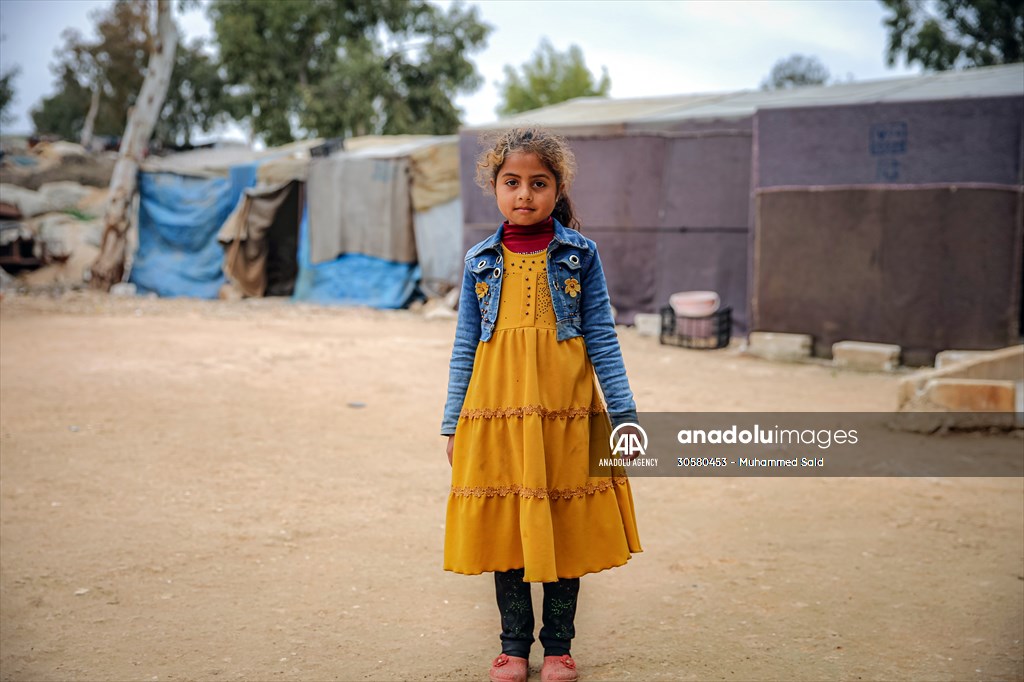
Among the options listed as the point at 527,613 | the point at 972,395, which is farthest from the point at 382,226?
the point at 527,613

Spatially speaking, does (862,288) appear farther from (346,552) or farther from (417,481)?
(346,552)

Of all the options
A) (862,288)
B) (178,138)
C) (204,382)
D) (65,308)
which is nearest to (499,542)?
(204,382)

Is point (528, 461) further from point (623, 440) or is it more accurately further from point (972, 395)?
point (972, 395)

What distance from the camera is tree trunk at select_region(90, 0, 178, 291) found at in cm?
1363

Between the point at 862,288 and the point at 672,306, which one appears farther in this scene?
the point at 672,306

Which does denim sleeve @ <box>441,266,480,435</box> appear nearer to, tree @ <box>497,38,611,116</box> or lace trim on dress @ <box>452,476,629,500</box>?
lace trim on dress @ <box>452,476,629,500</box>

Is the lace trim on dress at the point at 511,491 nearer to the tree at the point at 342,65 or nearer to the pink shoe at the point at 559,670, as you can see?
the pink shoe at the point at 559,670

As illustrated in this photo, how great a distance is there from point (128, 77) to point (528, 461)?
3290cm

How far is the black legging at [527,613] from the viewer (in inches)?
92.1

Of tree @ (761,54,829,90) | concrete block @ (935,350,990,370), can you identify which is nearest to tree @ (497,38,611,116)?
tree @ (761,54,829,90)

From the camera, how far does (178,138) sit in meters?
35.2

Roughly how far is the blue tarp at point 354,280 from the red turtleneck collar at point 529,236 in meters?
10.7

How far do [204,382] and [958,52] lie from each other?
2244cm

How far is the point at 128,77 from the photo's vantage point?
31.0 meters
